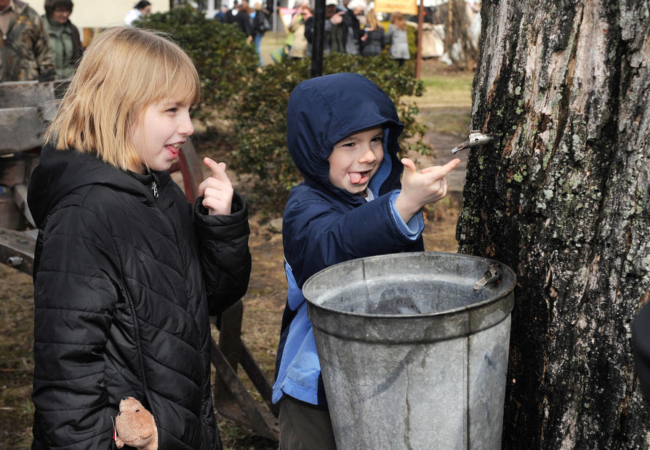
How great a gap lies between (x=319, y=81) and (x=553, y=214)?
2.57ft

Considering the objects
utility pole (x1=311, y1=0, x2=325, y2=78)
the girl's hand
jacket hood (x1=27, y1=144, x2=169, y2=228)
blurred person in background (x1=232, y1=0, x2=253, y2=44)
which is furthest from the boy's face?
blurred person in background (x1=232, y1=0, x2=253, y2=44)

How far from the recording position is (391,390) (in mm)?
1425

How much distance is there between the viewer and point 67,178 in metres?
1.83

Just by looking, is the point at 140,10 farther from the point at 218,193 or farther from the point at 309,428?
the point at 309,428

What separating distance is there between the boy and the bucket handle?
0.19 metres

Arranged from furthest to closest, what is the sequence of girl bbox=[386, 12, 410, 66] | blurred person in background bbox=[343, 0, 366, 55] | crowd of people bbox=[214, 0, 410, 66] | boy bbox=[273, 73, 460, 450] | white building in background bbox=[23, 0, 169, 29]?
white building in background bbox=[23, 0, 169, 29] → girl bbox=[386, 12, 410, 66] → blurred person in background bbox=[343, 0, 366, 55] → crowd of people bbox=[214, 0, 410, 66] → boy bbox=[273, 73, 460, 450]

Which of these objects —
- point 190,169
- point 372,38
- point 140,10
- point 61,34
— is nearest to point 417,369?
point 190,169

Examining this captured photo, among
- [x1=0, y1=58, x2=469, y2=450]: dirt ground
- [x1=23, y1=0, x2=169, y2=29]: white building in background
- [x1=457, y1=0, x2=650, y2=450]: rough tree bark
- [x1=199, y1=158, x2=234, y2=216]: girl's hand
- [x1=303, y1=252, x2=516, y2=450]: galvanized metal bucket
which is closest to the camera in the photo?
[x1=303, y1=252, x2=516, y2=450]: galvanized metal bucket

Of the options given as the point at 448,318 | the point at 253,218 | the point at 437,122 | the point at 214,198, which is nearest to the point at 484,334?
the point at 448,318

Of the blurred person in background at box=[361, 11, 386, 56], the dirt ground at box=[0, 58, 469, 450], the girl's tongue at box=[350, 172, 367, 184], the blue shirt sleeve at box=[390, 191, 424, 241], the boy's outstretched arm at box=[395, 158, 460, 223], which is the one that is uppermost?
the blurred person in background at box=[361, 11, 386, 56]

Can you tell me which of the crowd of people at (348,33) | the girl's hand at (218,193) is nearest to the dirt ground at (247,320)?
the girl's hand at (218,193)

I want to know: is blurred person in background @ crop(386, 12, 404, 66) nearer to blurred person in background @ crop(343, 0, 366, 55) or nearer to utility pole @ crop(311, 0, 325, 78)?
blurred person in background @ crop(343, 0, 366, 55)

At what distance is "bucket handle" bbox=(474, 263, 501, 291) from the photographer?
1.59 m

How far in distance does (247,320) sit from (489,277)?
327cm
